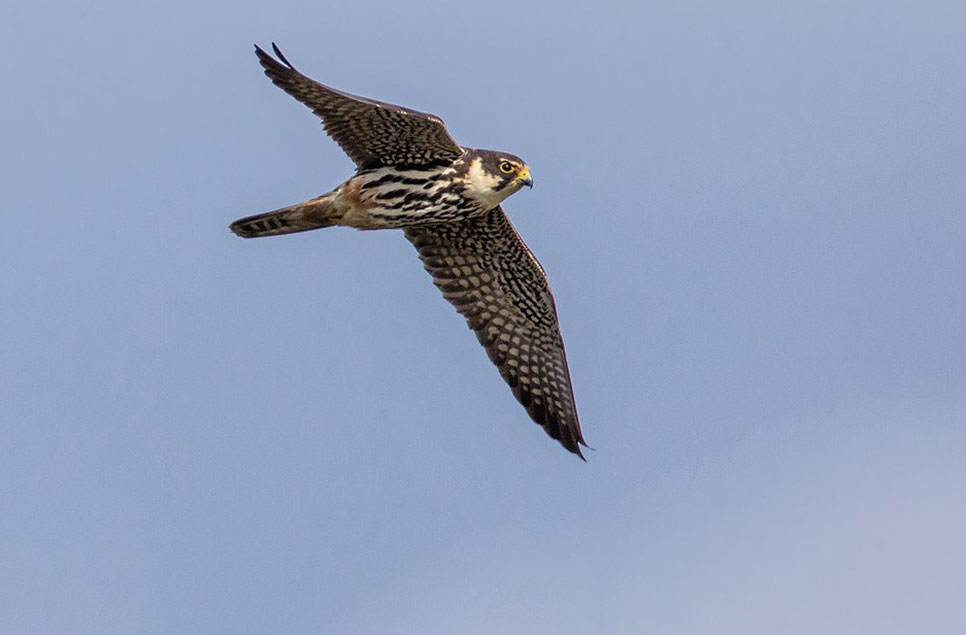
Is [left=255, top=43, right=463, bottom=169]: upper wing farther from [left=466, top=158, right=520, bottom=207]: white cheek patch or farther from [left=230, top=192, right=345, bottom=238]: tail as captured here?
[left=230, top=192, right=345, bottom=238]: tail

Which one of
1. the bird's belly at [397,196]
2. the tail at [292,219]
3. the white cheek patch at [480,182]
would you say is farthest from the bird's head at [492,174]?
the tail at [292,219]

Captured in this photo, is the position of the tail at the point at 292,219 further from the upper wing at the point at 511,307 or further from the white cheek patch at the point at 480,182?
the upper wing at the point at 511,307

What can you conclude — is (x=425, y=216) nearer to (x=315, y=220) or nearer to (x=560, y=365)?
(x=315, y=220)

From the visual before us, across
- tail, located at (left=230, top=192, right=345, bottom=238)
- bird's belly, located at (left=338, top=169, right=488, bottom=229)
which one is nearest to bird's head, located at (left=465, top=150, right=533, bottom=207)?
bird's belly, located at (left=338, top=169, right=488, bottom=229)

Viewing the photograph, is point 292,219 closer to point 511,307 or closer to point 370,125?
point 370,125

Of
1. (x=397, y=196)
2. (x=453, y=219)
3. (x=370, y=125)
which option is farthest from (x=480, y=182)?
(x=370, y=125)

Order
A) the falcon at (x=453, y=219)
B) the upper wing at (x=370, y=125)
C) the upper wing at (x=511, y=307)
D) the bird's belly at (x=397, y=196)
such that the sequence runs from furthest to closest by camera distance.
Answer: the upper wing at (x=511, y=307), the bird's belly at (x=397, y=196), the falcon at (x=453, y=219), the upper wing at (x=370, y=125)
